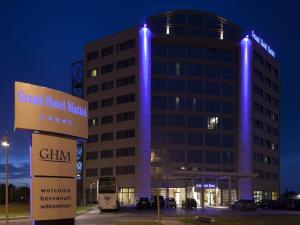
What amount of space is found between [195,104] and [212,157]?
37.6ft

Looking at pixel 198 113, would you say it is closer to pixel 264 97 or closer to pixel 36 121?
pixel 264 97

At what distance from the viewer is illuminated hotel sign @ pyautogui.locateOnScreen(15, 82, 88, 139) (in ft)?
66.3

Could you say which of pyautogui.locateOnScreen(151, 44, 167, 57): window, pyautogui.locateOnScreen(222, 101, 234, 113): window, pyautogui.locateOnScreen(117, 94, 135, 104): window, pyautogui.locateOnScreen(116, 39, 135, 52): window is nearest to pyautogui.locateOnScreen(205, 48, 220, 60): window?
pyautogui.locateOnScreen(151, 44, 167, 57): window

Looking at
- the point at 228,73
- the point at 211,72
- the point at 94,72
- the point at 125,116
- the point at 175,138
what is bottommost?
the point at 175,138

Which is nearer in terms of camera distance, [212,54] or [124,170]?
[124,170]

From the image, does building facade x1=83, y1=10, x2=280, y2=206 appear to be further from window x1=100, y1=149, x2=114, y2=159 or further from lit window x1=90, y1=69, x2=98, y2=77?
window x1=100, y1=149, x2=114, y2=159

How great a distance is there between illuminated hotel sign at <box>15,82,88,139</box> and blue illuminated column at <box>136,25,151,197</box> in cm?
8879

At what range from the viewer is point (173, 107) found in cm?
11612

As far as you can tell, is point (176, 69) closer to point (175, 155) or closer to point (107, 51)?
point (107, 51)

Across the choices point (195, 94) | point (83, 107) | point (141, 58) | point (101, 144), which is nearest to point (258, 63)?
point (195, 94)

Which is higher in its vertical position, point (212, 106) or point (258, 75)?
point (258, 75)

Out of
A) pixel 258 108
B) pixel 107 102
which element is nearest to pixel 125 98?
pixel 107 102

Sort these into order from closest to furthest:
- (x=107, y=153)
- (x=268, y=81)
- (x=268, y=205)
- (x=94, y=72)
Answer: (x=268, y=205)
(x=107, y=153)
(x=94, y=72)
(x=268, y=81)

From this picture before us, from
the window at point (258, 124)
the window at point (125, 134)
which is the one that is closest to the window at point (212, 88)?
the window at point (258, 124)
